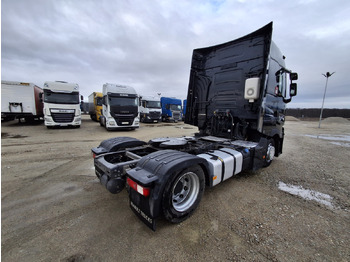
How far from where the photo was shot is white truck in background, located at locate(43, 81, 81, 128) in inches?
413

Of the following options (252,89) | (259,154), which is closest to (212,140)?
(259,154)

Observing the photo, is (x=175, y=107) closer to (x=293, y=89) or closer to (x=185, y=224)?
(x=293, y=89)

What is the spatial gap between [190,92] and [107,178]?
416cm

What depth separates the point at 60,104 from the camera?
35.4 ft

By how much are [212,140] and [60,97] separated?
11899 mm

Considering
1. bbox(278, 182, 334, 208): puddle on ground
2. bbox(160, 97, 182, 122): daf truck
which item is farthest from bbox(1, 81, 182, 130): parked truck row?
bbox(278, 182, 334, 208): puddle on ground

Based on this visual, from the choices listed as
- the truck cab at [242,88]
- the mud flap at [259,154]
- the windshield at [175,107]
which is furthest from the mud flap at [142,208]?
the windshield at [175,107]

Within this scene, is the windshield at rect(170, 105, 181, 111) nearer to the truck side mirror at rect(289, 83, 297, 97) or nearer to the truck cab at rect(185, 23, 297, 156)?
the truck cab at rect(185, 23, 297, 156)

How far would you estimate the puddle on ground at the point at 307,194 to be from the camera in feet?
9.23

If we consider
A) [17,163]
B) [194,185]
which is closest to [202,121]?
[194,185]

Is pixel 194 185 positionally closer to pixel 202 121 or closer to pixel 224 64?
pixel 202 121

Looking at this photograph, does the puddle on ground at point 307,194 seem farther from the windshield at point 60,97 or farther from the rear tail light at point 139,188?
the windshield at point 60,97

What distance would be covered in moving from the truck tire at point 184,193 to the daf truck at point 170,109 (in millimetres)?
18595

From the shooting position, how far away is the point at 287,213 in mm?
2416
